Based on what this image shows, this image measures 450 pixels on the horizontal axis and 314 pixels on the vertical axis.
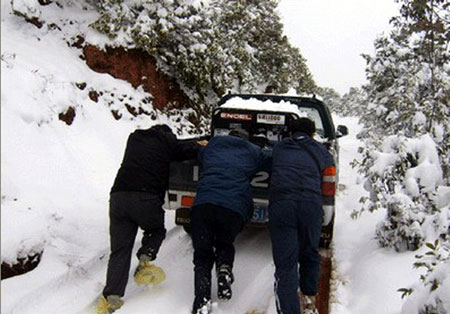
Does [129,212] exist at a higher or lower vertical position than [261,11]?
lower

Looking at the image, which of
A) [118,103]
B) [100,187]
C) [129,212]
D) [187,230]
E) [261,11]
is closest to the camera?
[129,212]

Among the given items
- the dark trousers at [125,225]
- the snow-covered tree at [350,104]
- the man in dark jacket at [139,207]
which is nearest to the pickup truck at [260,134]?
the man in dark jacket at [139,207]

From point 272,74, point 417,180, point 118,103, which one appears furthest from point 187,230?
point 272,74

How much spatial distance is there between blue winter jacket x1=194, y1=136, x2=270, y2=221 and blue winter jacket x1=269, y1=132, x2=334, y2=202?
0.36m

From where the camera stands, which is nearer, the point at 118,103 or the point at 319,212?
the point at 319,212

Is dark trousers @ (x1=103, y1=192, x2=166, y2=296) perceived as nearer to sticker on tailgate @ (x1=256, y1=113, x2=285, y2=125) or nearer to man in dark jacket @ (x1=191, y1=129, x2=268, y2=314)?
man in dark jacket @ (x1=191, y1=129, x2=268, y2=314)

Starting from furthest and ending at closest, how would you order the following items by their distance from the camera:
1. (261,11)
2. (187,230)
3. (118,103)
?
(261,11) → (118,103) → (187,230)

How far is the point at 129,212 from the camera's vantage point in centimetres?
414

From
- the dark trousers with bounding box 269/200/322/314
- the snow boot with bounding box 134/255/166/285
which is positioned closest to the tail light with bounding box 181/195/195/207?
the snow boot with bounding box 134/255/166/285

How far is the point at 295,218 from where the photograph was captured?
3.82 meters

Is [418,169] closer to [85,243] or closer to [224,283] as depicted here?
[224,283]

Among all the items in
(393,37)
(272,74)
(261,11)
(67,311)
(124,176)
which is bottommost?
(67,311)

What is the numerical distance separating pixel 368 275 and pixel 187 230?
255 centimetres

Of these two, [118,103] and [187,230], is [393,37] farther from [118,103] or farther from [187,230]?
[187,230]
